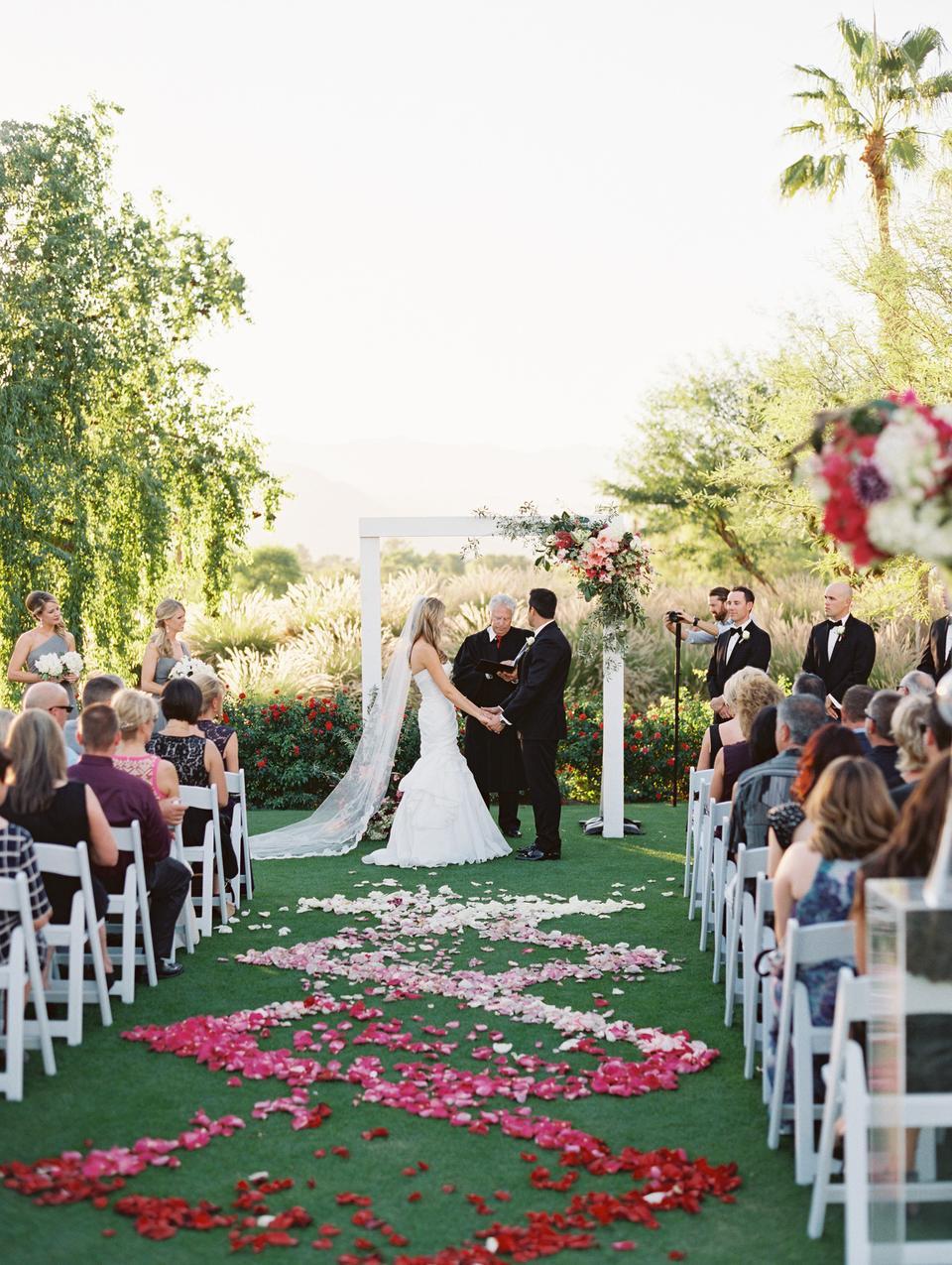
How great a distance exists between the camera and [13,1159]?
3.89 m

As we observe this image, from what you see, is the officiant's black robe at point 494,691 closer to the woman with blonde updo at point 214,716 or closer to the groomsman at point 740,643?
the groomsman at point 740,643

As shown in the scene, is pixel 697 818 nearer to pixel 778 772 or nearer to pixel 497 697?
pixel 778 772

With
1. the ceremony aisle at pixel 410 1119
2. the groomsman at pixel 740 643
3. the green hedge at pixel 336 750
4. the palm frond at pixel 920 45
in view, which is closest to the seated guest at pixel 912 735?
the ceremony aisle at pixel 410 1119

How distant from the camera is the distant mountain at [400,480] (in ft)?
358

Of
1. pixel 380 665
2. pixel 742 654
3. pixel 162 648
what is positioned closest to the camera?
pixel 162 648

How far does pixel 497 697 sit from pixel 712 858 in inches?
153

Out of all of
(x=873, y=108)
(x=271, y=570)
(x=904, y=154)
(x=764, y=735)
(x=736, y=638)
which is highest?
(x=873, y=108)

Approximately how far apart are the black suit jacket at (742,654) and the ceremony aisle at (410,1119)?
2.64 metres

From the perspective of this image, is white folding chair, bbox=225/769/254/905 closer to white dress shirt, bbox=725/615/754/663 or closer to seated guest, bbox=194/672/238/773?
seated guest, bbox=194/672/238/773

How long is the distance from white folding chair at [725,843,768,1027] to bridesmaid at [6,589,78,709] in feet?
17.3

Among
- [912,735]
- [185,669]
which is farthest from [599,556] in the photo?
[912,735]

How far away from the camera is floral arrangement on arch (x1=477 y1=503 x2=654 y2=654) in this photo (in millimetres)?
9758

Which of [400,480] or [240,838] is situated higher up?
[400,480]

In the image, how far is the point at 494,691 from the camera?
10.3 m
